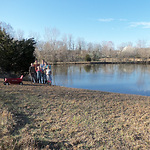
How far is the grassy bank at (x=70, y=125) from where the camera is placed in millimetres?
2996

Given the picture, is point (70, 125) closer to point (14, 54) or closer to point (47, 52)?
point (14, 54)

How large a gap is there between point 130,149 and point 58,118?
2.06m

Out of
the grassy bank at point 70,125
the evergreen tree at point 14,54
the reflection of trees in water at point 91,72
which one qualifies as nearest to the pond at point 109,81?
the reflection of trees in water at point 91,72

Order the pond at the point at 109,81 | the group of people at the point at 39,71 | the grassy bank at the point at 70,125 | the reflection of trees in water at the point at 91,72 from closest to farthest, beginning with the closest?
1. the grassy bank at the point at 70,125
2. the group of people at the point at 39,71
3. the pond at the point at 109,81
4. the reflection of trees in water at the point at 91,72

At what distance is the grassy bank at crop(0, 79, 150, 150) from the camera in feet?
9.83

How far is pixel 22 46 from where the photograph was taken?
42.4 ft

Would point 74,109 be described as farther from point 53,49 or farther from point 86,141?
point 53,49

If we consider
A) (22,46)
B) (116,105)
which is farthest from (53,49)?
(116,105)

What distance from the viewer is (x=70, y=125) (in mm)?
3787

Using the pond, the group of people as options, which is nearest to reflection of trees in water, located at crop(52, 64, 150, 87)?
the pond

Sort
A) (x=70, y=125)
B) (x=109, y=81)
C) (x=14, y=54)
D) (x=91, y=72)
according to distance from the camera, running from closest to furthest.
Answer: (x=70, y=125), (x=14, y=54), (x=109, y=81), (x=91, y=72)

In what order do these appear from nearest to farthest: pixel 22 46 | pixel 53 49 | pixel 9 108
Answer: pixel 9 108, pixel 22 46, pixel 53 49

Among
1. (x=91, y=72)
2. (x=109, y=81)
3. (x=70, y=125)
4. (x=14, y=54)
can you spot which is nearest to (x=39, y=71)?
(x=14, y=54)

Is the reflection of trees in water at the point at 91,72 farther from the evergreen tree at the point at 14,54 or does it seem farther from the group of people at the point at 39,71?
the group of people at the point at 39,71
